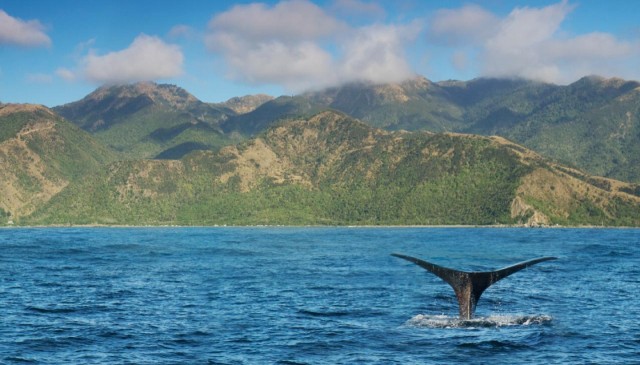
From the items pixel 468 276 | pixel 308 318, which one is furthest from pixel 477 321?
pixel 308 318

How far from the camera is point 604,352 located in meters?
37.8

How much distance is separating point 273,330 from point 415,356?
1167 cm

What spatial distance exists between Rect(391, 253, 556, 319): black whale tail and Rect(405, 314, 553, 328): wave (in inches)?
64.0

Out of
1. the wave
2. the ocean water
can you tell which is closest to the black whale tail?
the wave

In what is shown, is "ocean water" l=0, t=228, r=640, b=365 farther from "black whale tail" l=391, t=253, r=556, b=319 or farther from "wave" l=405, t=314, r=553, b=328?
"black whale tail" l=391, t=253, r=556, b=319

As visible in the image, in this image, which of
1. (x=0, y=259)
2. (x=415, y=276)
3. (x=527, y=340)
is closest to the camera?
(x=527, y=340)

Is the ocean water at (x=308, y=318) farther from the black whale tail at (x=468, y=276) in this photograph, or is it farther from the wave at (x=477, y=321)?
the black whale tail at (x=468, y=276)

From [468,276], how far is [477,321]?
5.11 m

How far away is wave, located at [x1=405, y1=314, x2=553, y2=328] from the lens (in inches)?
1768

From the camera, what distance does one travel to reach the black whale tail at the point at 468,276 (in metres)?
41.1

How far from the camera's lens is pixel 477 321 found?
151 feet

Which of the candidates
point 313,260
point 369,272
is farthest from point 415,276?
point 313,260

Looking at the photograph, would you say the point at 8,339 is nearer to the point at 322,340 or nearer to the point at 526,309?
the point at 322,340

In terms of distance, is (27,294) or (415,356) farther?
(27,294)
